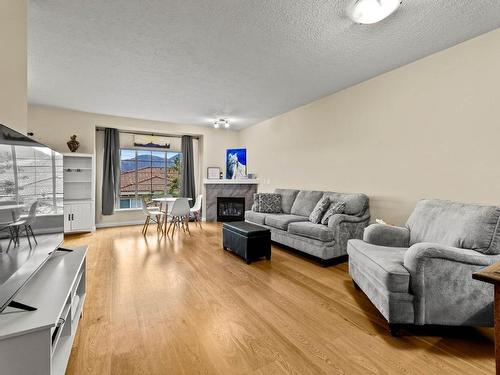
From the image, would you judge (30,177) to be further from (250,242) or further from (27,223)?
(250,242)

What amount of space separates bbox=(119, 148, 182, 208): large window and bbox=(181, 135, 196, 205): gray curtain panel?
25 centimetres

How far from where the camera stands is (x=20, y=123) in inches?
66.6

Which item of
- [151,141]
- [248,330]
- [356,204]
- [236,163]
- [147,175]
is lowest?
[248,330]

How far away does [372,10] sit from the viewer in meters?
1.93

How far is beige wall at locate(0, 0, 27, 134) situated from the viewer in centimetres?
150

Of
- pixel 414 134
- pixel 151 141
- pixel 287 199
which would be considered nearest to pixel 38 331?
pixel 414 134

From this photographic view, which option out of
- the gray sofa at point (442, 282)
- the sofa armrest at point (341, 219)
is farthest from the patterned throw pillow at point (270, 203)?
the gray sofa at point (442, 282)

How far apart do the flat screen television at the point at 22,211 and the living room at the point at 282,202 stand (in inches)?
0.5

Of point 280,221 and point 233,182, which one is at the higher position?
point 233,182

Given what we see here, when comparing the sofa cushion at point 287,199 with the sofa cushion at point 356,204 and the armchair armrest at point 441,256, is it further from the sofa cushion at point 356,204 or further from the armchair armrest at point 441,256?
the armchair armrest at point 441,256

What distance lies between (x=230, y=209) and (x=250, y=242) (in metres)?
3.28

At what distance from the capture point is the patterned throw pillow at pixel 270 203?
465 cm

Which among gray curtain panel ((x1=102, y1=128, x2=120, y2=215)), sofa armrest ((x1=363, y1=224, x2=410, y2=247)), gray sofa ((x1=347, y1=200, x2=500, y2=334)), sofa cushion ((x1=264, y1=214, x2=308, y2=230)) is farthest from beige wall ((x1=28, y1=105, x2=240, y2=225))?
gray sofa ((x1=347, y1=200, x2=500, y2=334))

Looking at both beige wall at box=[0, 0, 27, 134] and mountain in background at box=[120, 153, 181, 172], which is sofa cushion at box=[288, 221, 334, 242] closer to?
beige wall at box=[0, 0, 27, 134]
